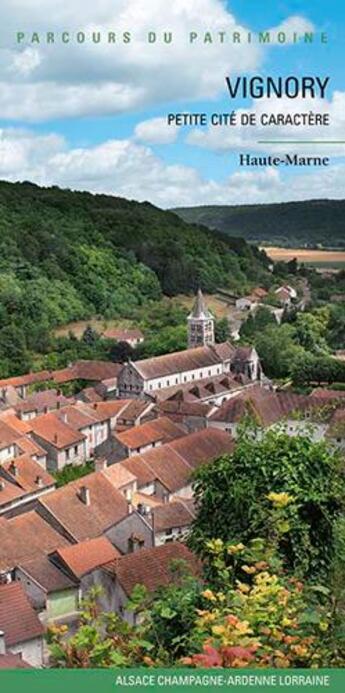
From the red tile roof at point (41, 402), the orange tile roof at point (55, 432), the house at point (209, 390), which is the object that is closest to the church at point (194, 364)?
the house at point (209, 390)

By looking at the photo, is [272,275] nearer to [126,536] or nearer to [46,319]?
[46,319]

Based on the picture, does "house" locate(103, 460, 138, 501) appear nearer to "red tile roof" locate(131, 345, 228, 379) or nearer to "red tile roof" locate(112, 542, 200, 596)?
"red tile roof" locate(112, 542, 200, 596)

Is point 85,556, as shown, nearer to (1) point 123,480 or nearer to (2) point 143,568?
(2) point 143,568

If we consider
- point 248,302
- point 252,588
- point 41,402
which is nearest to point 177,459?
point 41,402

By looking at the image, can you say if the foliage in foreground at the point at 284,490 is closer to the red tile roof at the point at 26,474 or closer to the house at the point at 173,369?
the red tile roof at the point at 26,474

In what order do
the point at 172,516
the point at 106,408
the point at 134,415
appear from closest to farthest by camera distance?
the point at 172,516 → the point at 134,415 → the point at 106,408

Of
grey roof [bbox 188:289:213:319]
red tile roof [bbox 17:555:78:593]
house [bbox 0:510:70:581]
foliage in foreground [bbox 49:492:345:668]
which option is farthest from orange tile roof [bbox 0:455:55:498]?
grey roof [bbox 188:289:213:319]
